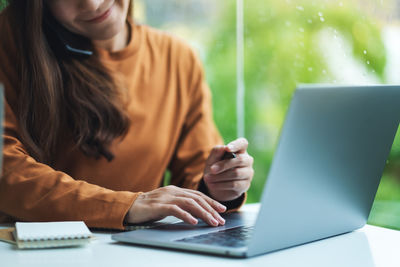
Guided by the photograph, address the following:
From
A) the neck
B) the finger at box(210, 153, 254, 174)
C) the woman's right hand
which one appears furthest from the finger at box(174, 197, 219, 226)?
the neck

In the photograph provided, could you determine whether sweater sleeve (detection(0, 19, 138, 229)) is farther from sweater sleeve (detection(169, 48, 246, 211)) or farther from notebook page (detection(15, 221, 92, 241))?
sweater sleeve (detection(169, 48, 246, 211))

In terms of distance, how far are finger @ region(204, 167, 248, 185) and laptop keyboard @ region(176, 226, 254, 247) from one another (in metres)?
0.20

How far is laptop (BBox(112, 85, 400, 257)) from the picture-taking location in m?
0.68

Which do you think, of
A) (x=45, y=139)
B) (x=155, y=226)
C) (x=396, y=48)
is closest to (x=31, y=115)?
(x=45, y=139)

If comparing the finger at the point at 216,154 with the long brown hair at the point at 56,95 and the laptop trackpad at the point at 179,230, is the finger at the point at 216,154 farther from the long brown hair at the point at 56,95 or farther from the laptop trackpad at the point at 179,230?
the long brown hair at the point at 56,95

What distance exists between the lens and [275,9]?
2.01 meters

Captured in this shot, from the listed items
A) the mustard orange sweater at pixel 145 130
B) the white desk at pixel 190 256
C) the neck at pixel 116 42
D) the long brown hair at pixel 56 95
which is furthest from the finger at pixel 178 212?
the neck at pixel 116 42

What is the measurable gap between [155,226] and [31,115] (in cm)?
44

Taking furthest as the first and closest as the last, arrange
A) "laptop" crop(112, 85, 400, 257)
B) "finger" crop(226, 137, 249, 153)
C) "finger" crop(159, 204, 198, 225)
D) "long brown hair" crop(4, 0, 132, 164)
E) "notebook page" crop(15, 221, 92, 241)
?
1. "long brown hair" crop(4, 0, 132, 164)
2. "finger" crop(226, 137, 249, 153)
3. "finger" crop(159, 204, 198, 225)
4. "notebook page" crop(15, 221, 92, 241)
5. "laptop" crop(112, 85, 400, 257)

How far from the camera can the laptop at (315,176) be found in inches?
26.8

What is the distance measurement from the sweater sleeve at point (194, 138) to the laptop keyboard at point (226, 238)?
20.1 inches

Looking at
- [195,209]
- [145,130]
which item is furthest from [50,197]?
[145,130]

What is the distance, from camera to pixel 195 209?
0.93 metres

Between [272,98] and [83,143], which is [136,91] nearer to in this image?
[83,143]
